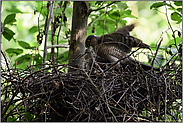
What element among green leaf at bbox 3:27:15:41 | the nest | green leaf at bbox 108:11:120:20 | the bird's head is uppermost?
green leaf at bbox 108:11:120:20

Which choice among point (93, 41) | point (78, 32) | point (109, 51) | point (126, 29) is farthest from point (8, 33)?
point (126, 29)

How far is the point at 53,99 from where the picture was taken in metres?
1.02

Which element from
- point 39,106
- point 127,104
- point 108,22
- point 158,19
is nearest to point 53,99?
point 39,106

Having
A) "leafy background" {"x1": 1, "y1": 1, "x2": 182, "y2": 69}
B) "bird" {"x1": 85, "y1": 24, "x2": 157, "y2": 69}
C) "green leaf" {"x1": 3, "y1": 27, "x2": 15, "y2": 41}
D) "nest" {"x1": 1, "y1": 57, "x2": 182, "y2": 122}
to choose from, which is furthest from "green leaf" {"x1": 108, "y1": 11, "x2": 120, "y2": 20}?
"green leaf" {"x1": 3, "y1": 27, "x2": 15, "y2": 41}

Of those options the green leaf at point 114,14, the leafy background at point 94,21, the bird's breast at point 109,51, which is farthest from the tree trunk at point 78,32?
the green leaf at point 114,14

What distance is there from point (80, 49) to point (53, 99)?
49 centimetres

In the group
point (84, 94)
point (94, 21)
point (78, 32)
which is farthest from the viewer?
point (94, 21)

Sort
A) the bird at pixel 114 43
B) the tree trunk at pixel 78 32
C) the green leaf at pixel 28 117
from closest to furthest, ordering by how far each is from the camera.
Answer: the green leaf at pixel 28 117
the tree trunk at pixel 78 32
the bird at pixel 114 43

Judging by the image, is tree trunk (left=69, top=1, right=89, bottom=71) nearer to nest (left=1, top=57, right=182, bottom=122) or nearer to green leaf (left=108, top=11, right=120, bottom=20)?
nest (left=1, top=57, right=182, bottom=122)

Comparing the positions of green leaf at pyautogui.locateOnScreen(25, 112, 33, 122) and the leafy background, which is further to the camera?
the leafy background

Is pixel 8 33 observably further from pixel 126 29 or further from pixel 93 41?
pixel 126 29

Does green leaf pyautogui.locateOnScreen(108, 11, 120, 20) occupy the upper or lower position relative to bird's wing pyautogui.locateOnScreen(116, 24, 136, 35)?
upper

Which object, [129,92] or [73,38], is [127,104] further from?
[73,38]

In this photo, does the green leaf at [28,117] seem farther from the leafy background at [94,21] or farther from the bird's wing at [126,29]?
the bird's wing at [126,29]
